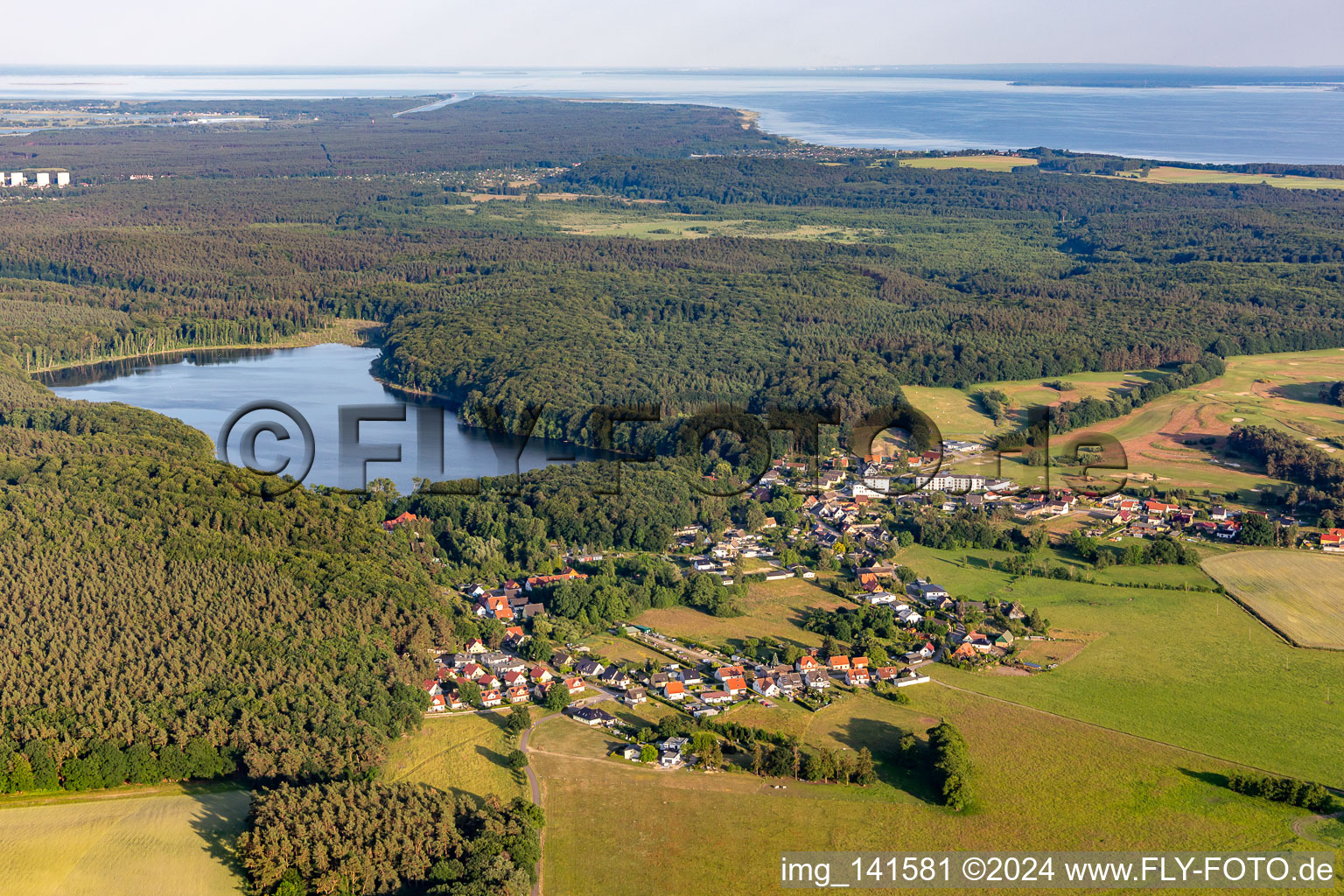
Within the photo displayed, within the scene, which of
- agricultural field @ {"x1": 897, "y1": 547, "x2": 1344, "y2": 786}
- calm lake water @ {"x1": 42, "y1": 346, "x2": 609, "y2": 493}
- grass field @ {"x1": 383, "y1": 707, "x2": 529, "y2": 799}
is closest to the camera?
grass field @ {"x1": 383, "y1": 707, "x2": 529, "y2": 799}

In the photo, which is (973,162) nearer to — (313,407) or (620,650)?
(313,407)

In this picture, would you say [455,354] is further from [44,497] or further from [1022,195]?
[1022,195]

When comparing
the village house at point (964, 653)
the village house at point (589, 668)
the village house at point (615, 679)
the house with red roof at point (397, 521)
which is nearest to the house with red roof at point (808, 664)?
the village house at point (964, 653)

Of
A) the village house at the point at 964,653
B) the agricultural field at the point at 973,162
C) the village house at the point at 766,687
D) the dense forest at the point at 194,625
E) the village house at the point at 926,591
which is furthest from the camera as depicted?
the agricultural field at the point at 973,162

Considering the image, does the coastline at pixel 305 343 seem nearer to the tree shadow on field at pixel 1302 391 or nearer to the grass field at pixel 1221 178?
the tree shadow on field at pixel 1302 391

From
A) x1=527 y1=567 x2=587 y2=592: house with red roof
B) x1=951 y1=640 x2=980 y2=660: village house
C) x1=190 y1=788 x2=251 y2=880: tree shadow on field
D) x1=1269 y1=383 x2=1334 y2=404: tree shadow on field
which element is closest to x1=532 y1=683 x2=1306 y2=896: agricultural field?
x1=951 y1=640 x2=980 y2=660: village house

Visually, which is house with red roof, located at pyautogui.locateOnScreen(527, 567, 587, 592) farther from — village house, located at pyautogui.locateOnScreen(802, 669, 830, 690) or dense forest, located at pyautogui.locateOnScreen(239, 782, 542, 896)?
dense forest, located at pyautogui.locateOnScreen(239, 782, 542, 896)

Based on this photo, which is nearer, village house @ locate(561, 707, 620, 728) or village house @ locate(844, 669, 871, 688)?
village house @ locate(561, 707, 620, 728)
